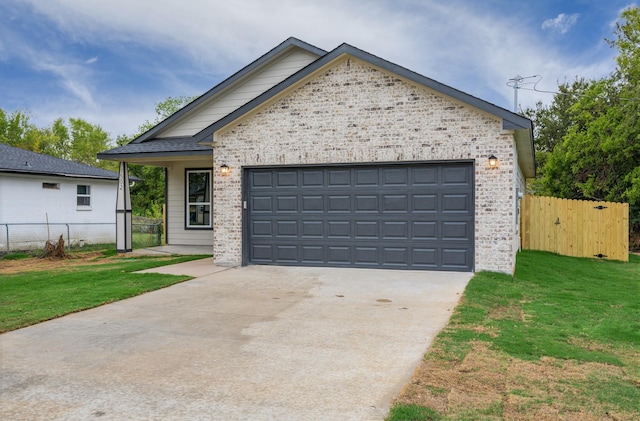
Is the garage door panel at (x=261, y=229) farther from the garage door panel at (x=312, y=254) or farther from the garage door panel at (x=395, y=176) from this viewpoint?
the garage door panel at (x=395, y=176)

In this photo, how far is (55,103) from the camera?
4975cm

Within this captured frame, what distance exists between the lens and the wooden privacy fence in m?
15.4

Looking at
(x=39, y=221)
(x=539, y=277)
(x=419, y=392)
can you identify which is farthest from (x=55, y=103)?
(x=419, y=392)

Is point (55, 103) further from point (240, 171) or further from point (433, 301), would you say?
point (433, 301)

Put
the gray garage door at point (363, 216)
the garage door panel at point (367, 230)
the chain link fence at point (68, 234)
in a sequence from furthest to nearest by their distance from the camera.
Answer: the chain link fence at point (68, 234) → the garage door panel at point (367, 230) → the gray garage door at point (363, 216)

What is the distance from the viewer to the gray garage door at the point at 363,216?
10.4 metres

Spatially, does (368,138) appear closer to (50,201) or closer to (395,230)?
(395,230)

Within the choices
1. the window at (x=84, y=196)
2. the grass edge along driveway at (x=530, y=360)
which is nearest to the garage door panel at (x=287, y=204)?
the grass edge along driveway at (x=530, y=360)

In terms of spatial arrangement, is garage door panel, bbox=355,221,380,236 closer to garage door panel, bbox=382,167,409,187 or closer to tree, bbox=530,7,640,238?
garage door panel, bbox=382,167,409,187

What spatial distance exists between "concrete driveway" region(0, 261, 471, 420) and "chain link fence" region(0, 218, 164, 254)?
10.5 meters

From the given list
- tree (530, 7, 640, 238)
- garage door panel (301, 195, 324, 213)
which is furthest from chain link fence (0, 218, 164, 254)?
tree (530, 7, 640, 238)

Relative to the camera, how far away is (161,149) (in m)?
14.3

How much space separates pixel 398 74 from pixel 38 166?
48.5 feet

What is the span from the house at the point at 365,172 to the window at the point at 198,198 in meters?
4.63
